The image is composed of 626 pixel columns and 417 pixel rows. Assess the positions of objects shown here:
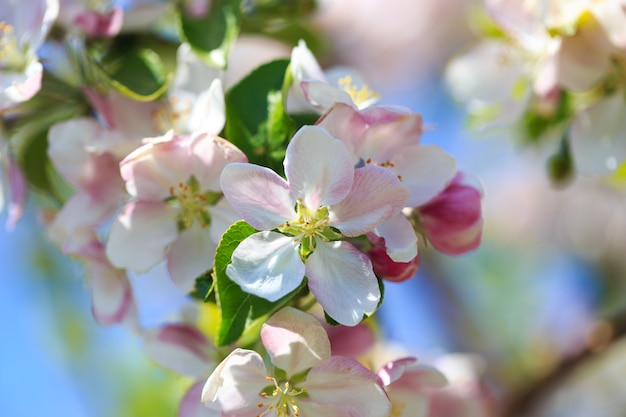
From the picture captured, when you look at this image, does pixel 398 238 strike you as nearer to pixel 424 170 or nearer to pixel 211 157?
pixel 424 170

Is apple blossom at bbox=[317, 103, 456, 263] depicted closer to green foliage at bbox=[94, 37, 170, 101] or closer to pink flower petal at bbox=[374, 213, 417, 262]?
pink flower petal at bbox=[374, 213, 417, 262]

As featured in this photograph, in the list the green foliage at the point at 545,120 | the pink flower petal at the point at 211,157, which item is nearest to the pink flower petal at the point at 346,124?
the pink flower petal at the point at 211,157

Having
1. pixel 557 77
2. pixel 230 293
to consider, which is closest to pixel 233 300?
pixel 230 293

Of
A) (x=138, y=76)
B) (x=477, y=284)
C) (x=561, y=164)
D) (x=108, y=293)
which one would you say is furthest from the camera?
(x=477, y=284)

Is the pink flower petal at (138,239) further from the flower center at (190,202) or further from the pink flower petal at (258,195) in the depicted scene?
the pink flower petal at (258,195)

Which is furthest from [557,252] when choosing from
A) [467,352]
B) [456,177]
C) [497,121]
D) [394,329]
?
[456,177]

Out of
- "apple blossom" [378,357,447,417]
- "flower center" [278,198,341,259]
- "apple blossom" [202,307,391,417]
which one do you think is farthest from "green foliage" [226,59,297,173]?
"apple blossom" [378,357,447,417]
